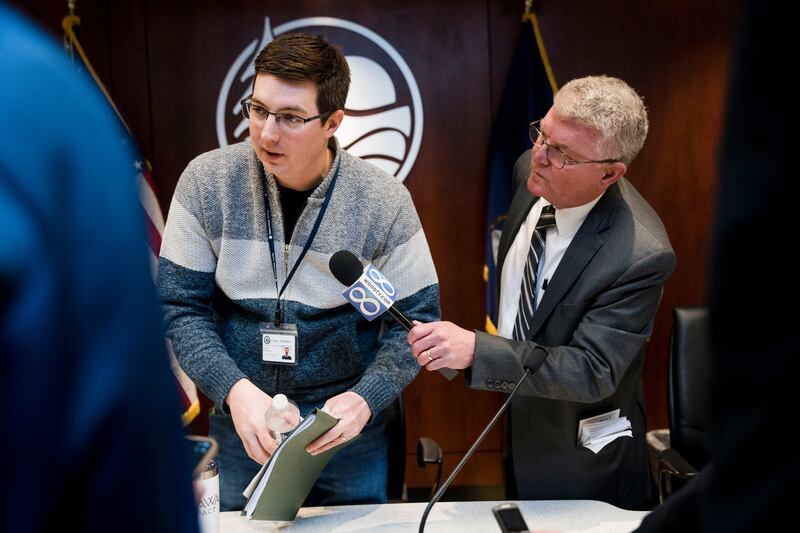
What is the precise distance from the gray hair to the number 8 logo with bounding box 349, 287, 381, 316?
0.84 m

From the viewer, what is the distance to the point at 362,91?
4.17 metres

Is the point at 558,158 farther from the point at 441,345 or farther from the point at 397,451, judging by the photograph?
the point at 397,451

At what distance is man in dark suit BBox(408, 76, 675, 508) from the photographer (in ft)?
6.84

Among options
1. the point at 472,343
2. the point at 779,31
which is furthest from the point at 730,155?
the point at 472,343

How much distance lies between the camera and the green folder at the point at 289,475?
1689mm

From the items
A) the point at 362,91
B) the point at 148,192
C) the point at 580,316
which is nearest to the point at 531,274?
the point at 580,316

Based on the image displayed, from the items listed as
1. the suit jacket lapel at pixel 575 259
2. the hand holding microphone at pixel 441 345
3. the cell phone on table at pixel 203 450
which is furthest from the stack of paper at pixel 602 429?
the cell phone on table at pixel 203 450

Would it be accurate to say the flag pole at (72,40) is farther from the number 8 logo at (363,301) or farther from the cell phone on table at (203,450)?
the cell phone on table at (203,450)

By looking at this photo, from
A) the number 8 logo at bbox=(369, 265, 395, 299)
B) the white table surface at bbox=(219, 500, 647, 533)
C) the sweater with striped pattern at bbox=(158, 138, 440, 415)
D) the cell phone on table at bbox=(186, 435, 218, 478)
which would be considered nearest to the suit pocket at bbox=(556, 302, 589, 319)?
the sweater with striped pattern at bbox=(158, 138, 440, 415)

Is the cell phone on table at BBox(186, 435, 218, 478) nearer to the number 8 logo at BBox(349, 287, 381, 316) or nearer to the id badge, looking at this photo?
the number 8 logo at BBox(349, 287, 381, 316)

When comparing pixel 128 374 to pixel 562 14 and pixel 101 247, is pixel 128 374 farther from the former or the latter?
pixel 562 14

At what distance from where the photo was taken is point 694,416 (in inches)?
102

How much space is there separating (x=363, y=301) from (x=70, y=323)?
58.0 inches

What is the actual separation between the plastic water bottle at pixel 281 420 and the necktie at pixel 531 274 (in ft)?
2.80
